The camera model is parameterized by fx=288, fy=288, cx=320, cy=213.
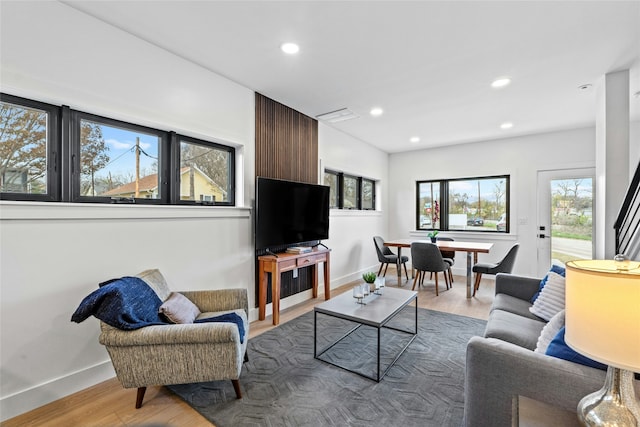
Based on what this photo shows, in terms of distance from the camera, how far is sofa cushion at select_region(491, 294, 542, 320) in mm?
2357

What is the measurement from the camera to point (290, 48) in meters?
2.52

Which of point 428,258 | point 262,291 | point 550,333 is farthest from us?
point 428,258

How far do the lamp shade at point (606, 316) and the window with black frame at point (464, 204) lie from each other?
5.17m

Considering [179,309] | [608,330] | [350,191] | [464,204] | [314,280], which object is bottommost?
[314,280]

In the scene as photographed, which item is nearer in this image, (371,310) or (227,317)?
(227,317)

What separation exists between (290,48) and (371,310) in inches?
93.5

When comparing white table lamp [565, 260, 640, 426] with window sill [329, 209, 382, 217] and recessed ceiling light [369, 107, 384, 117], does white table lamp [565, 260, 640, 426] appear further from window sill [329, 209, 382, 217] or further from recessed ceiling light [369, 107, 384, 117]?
window sill [329, 209, 382, 217]

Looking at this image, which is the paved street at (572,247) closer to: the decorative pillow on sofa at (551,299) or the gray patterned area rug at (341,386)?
the gray patterned area rug at (341,386)

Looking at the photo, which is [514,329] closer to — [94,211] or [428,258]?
[428,258]

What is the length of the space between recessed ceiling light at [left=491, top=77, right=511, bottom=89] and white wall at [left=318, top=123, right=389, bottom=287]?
2345 mm

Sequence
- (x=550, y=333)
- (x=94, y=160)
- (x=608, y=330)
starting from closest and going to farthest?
(x=608, y=330) → (x=550, y=333) → (x=94, y=160)

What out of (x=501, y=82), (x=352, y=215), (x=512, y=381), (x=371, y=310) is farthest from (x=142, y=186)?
(x=501, y=82)

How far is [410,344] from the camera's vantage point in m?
2.79

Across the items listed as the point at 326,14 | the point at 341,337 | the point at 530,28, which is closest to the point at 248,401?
the point at 341,337
